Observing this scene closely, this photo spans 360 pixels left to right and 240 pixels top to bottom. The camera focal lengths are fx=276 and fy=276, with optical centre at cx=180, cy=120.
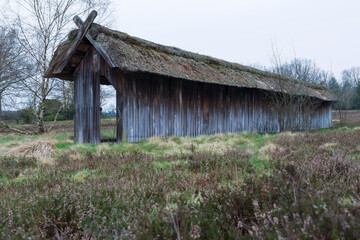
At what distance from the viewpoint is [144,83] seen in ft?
32.2

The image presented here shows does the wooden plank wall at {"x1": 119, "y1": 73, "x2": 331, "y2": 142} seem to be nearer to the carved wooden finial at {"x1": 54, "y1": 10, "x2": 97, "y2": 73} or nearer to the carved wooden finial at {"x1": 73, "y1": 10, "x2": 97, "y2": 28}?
the carved wooden finial at {"x1": 54, "y1": 10, "x2": 97, "y2": 73}

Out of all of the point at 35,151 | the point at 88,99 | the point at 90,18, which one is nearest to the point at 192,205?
the point at 35,151

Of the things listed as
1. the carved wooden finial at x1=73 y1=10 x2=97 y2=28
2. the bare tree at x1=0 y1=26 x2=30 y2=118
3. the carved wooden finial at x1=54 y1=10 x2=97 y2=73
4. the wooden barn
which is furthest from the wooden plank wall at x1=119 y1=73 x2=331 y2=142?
the bare tree at x1=0 y1=26 x2=30 y2=118

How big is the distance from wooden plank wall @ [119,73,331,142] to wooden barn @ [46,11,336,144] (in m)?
0.03

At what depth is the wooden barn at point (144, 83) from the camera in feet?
29.6

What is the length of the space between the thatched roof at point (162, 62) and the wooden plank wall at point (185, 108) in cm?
73

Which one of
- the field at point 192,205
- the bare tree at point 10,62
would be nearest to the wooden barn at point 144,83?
the field at point 192,205

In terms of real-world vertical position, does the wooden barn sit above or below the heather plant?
above

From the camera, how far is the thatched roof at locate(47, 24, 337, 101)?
27.6 feet

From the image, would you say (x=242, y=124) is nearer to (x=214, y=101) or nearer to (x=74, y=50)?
(x=214, y=101)

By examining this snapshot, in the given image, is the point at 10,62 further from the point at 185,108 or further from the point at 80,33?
the point at 185,108

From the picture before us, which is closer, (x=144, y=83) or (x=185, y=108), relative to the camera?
(x=144, y=83)

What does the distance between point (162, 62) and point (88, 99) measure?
3026mm

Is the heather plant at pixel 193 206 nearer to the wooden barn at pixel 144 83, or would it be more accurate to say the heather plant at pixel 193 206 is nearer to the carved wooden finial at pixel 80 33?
the wooden barn at pixel 144 83
